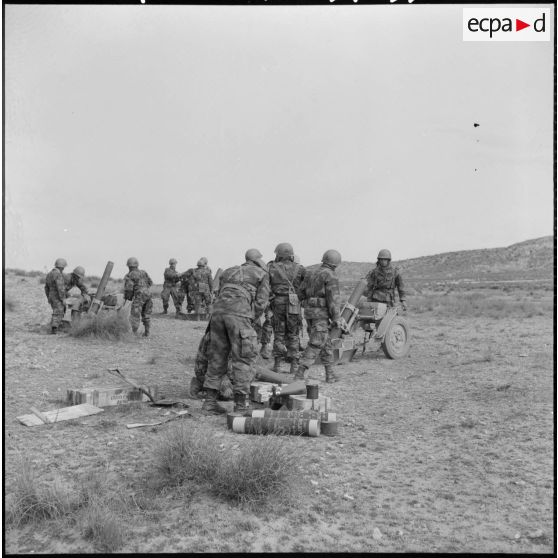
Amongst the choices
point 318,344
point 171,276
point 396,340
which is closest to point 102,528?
point 318,344

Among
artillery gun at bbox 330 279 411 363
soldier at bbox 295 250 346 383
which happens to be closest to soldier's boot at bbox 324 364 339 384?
soldier at bbox 295 250 346 383

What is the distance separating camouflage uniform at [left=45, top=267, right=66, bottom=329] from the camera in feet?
44.1

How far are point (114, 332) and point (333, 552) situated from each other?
10279 mm

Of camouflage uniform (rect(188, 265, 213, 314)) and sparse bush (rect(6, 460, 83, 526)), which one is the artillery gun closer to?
sparse bush (rect(6, 460, 83, 526))

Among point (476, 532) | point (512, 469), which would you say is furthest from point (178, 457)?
point (512, 469)

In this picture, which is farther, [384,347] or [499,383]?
[384,347]

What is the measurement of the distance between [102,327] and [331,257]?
6282 mm

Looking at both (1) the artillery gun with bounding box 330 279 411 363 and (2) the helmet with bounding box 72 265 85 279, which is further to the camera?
(2) the helmet with bounding box 72 265 85 279

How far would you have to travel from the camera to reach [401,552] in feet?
11.9

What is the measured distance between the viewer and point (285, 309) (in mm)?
9930

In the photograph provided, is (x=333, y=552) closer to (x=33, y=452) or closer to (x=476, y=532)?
(x=476, y=532)

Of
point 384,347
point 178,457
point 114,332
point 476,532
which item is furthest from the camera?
point 114,332

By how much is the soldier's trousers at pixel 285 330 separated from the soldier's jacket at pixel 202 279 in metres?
8.12

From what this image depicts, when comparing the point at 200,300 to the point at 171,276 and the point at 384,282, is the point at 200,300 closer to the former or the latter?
the point at 171,276
